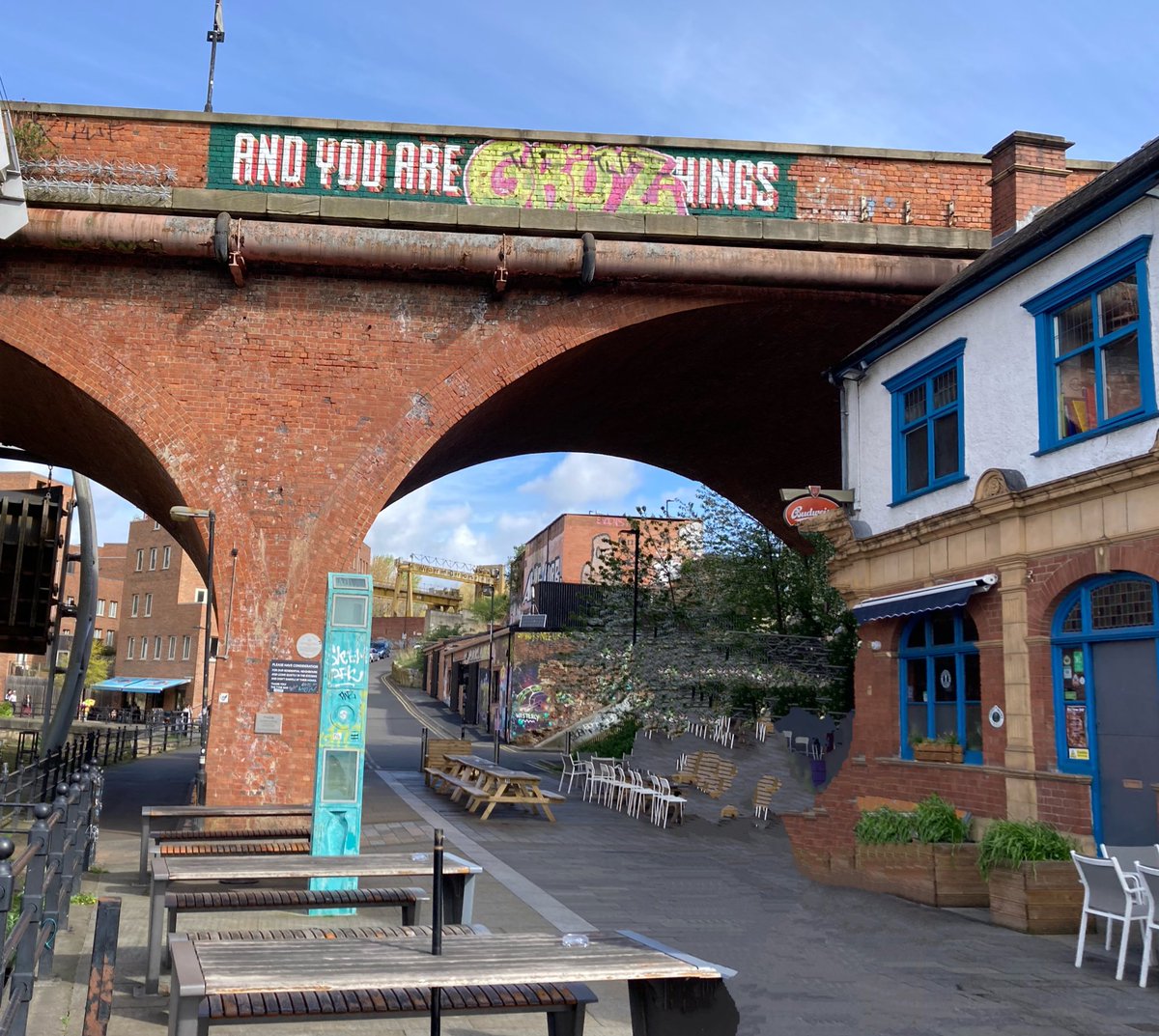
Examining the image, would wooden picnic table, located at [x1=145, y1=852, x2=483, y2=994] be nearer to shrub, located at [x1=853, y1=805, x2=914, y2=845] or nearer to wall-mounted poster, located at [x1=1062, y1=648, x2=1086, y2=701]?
shrub, located at [x1=853, y1=805, x2=914, y2=845]

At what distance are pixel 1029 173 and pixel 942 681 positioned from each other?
729cm

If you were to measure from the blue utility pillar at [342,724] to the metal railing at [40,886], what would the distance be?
1.94 m

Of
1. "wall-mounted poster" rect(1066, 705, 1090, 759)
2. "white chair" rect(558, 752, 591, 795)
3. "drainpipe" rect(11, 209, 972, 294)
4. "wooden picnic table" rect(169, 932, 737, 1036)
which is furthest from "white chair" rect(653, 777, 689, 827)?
"wooden picnic table" rect(169, 932, 737, 1036)

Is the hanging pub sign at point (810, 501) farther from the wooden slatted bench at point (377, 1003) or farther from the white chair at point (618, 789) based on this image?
the wooden slatted bench at point (377, 1003)

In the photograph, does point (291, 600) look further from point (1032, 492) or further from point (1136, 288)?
point (1136, 288)

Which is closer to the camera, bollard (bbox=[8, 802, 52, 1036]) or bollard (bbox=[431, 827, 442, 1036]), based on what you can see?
bollard (bbox=[431, 827, 442, 1036])

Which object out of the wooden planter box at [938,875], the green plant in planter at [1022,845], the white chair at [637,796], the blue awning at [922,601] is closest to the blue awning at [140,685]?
the white chair at [637,796]

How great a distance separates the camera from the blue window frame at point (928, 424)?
1291 cm

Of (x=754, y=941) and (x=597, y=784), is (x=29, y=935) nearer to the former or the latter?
(x=754, y=941)

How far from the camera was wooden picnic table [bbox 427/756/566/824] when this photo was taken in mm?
18297

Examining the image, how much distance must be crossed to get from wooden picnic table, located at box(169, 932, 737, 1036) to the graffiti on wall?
12431 millimetres

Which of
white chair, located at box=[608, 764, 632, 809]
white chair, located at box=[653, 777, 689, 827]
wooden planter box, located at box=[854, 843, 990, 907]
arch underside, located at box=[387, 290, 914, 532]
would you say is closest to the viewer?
wooden planter box, located at box=[854, 843, 990, 907]

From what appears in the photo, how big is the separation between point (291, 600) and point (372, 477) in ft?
6.39

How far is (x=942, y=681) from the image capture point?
12945 millimetres
